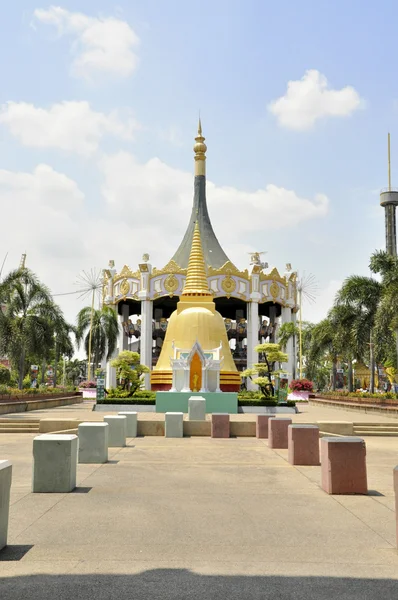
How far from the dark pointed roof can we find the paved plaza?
6321 cm

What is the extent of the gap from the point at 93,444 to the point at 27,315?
24.4m

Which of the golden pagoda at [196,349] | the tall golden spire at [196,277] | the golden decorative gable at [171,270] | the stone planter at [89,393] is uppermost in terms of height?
the golden decorative gable at [171,270]

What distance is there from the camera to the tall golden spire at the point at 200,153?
7394cm

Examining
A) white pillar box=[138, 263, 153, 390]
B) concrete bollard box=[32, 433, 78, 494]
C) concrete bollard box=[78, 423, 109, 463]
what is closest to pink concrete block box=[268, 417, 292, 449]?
concrete bollard box=[78, 423, 109, 463]

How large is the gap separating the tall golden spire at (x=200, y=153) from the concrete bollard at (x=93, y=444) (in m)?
65.6

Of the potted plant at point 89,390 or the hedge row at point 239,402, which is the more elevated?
the hedge row at point 239,402

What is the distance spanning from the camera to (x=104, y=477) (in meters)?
10.3

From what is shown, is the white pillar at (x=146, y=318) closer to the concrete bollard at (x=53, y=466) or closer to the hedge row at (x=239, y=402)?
the hedge row at (x=239, y=402)

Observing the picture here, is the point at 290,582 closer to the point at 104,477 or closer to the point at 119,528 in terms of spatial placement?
the point at 119,528

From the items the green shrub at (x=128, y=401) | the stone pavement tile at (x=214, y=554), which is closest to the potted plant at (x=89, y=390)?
the green shrub at (x=128, y=401)

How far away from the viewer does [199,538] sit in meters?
6.20

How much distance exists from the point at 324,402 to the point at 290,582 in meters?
40.8

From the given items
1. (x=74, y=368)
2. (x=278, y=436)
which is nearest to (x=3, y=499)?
(x=278, y=436)

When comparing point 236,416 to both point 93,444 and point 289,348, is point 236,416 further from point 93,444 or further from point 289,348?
point 289,348
